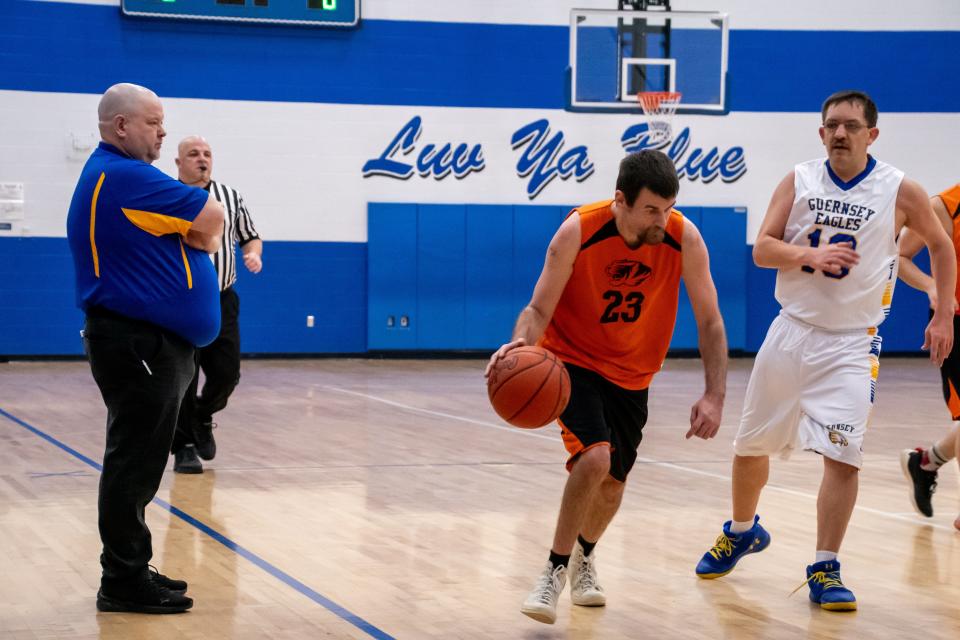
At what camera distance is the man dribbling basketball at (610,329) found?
4445 mm

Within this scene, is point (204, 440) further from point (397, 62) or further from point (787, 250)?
point (397, 62)

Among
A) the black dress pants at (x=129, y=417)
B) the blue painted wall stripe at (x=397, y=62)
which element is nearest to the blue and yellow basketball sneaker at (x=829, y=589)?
the black dress pants at (x=129, y=417)

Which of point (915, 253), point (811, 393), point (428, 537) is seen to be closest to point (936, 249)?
point (811, 393)

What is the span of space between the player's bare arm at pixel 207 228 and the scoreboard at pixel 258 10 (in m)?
12.4

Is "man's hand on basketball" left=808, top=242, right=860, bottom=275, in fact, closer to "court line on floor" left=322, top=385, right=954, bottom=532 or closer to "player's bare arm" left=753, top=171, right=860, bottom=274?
"player's bare arm" left=753, top=171, right=860, bottom=274

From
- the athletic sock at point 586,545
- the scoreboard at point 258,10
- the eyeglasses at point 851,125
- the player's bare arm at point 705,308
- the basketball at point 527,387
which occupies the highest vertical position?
the scoreboard at point 258,10

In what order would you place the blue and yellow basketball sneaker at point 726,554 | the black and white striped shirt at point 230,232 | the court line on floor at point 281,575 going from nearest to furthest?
the court line on floor at point 281,575 → the blue and yellow basketball sneaker at point 726,554 → the black and white striped shirt at point 230,232

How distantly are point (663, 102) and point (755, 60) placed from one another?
2046 millimetres

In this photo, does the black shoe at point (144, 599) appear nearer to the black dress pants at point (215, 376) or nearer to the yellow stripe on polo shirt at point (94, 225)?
the yellow stripe on polo shirt at point (94, 225)

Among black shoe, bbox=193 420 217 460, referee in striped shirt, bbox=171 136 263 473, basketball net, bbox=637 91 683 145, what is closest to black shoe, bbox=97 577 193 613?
referee in striped shirt, bbox=171 136 263 473

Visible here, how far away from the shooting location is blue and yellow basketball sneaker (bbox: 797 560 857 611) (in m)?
4.76

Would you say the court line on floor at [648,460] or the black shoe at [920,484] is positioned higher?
the black shoe at [920,484]

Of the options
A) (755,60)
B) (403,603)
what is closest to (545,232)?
(755,60)

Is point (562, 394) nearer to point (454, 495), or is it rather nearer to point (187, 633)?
point (187, 633)
